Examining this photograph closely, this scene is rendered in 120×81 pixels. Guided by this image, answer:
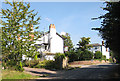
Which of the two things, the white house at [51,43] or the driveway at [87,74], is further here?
the white house at [51,43]

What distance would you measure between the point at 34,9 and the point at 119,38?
10.9 m

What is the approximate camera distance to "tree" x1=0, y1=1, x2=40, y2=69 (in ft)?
52.1

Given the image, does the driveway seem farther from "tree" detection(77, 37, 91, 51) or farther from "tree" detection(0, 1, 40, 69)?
"tree" detection(77, 37, 91, 51)

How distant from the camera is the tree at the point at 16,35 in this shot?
15.9 m

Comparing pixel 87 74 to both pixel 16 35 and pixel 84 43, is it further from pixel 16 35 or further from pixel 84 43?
pixel 84 43

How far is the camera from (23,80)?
13.5 m

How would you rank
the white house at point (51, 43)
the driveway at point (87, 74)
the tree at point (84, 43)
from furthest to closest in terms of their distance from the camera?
1. the tree at point (84, 43)
2. the white house at point (51, 43)
3. the driveway at point (87, 74)

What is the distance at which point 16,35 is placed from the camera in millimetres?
15984

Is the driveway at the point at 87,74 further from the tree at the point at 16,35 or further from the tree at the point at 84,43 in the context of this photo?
the tree at the point at 84,43

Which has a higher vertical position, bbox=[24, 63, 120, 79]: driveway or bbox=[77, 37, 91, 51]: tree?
bbox=[77, 37, 91, 51]: tree

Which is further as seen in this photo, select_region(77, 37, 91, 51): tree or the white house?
select_region(77, 37, 91, 51): tree

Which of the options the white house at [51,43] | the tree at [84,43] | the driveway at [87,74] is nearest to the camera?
the driveway at [87,74]

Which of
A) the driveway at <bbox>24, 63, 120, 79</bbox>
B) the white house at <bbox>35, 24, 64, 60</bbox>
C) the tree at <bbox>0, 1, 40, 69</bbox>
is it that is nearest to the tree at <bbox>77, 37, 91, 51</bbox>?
the white house at <bbox>35, 24, 64, 60</bbox>

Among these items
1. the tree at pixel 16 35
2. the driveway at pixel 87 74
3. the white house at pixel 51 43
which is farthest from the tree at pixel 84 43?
the tree at pixel 16 35
